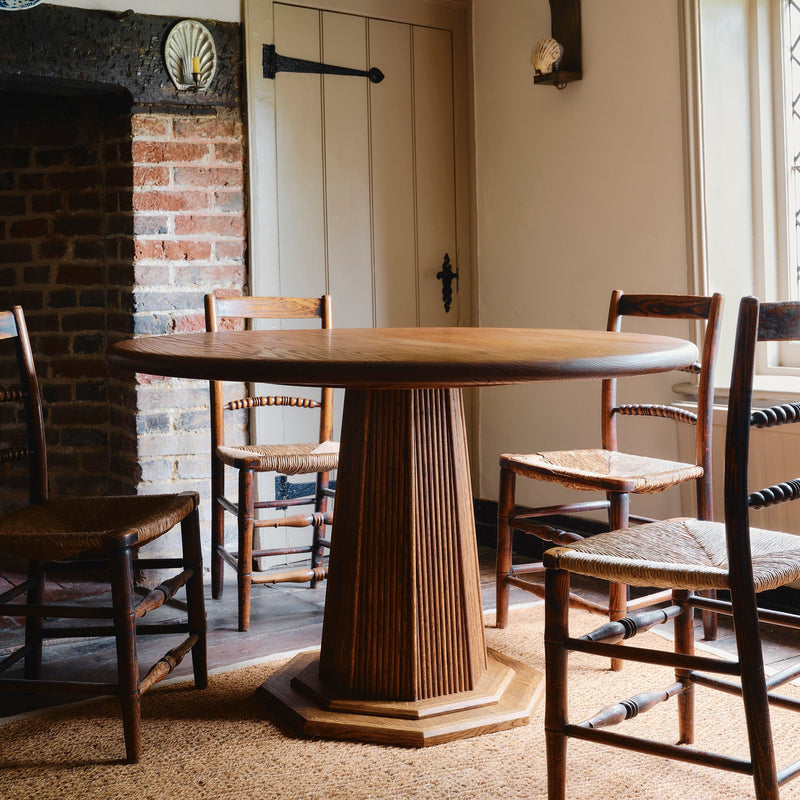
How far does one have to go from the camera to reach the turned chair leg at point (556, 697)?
1.66 meters

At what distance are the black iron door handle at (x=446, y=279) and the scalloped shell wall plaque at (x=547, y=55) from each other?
84 centimetres

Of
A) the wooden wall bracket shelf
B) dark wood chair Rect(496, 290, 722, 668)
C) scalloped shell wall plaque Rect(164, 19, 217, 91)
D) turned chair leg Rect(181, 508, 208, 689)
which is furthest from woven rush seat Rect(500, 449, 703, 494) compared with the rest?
scalloped shell wall plaque Rect(164, 19, 217, 91)

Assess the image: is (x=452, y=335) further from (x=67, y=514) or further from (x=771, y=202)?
(x=771, y=202)

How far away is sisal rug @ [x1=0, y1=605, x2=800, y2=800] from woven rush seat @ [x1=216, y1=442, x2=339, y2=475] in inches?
28.7

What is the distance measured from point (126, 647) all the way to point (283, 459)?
97cm

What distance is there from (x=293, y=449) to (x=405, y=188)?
1.35m

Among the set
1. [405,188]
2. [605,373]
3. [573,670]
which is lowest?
[573,670]

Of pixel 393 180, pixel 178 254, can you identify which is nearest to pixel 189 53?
pixel 178 254

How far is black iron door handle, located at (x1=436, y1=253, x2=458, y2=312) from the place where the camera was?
13.0ft

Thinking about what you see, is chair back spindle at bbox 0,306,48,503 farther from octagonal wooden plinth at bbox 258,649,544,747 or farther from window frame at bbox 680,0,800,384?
window frame at bbox 680,0,800,384

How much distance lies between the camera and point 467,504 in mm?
2176

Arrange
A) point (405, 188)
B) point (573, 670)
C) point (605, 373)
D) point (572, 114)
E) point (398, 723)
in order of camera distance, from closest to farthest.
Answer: point (605, 373), point (398, 723), point (573, 670), point (572, 114), point (405, 188)

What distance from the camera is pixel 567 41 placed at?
3451 millimetres

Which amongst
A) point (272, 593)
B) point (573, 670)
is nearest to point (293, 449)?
point (272, 593)
